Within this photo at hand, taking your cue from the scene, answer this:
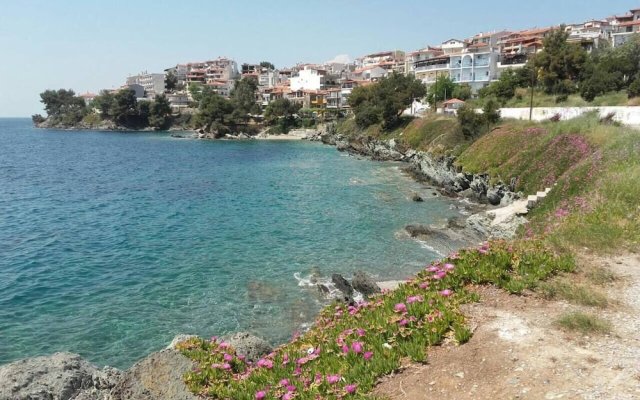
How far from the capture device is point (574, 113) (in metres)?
47.9

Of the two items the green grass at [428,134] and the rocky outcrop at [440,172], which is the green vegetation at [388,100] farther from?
the rocky outcrop at [440,172]

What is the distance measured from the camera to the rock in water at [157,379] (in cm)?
886

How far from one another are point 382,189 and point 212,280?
2792cm

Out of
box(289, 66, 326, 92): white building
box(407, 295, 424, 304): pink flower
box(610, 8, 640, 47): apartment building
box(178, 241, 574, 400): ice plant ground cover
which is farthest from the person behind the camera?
box(289, 66, 326, 92): white building

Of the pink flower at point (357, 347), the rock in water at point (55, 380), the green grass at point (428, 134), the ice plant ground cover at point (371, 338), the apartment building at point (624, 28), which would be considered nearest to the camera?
the ice plant ground cover at point (371, 338)

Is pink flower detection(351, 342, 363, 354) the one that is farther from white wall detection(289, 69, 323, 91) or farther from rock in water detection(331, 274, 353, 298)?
white wall detection(289, 69, 323, 91)

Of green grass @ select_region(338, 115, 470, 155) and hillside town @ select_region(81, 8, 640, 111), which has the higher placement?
hillside town @ select_region(81, 8, 640, 111)

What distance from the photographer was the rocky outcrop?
3818 centimetres

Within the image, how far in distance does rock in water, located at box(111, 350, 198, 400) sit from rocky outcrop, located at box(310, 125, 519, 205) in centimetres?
3033

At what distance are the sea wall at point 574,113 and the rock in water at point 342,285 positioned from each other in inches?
1174

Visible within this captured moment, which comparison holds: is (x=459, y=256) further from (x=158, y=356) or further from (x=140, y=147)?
(x=140, y=147)

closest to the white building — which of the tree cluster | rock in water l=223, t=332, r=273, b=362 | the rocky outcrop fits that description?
the rocky outcrop

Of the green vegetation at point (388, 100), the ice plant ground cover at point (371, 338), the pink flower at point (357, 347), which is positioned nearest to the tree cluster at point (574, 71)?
the green vegetation at point (388, 100)

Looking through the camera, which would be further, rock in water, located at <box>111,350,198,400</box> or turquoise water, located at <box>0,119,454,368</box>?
turquoise water, located at <box>0,119,454,368</box>
